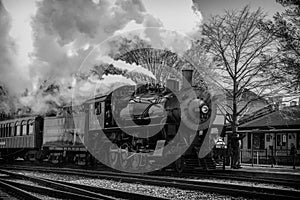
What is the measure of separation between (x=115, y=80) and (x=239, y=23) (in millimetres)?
7108

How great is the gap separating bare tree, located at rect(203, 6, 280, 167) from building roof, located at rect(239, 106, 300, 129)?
88.1 inches

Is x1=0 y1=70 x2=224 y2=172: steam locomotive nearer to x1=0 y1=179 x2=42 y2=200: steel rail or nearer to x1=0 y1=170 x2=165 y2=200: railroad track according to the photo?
x1=0 y1=170 x2=165 y2=200: railroad track

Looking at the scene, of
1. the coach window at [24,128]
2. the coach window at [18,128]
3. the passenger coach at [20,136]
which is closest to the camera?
the passenger coach at [20,136]

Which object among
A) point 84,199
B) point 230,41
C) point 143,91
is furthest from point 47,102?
point 84,199

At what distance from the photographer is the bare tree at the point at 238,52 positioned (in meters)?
22.2

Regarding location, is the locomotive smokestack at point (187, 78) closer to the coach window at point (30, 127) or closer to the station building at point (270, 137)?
A: the station building at point (270, 137)

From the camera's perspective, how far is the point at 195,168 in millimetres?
17672

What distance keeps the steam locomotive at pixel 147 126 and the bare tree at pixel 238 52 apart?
4733 mm

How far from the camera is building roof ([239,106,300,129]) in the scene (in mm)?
23703

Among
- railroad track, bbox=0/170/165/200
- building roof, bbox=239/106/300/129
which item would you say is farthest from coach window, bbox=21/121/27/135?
building roof, bbox=239/106/300/129

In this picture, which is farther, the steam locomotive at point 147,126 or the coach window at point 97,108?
the coach window at point 97,108

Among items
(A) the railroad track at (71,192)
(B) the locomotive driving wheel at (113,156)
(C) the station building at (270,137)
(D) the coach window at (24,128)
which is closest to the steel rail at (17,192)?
(A) the railroad track at (71,192)

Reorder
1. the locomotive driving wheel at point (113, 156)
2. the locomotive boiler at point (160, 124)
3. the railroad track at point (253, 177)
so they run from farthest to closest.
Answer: the locomotive driving wheel at point (113, 156) < the locomotive boiler at point (160, 124) < the railroad track at point (253, 177)

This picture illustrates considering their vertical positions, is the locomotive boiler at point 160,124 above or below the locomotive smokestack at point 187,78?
below
